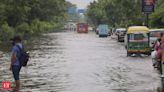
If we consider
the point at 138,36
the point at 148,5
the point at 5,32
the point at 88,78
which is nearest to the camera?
the point at 88,78

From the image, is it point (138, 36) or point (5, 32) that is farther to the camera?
point (5, 32)

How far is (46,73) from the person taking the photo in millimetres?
23859

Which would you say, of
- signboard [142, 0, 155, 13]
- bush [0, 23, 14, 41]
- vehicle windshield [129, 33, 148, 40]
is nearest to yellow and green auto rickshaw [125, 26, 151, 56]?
vehicle windshield [129, 33, 148, 40]

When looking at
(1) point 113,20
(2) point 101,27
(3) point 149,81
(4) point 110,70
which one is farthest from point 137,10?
(3) point 149,81

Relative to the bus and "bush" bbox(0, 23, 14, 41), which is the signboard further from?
the bus

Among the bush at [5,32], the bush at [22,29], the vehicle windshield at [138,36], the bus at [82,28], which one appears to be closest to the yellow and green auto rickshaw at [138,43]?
the vehicle windshield at [138,36]

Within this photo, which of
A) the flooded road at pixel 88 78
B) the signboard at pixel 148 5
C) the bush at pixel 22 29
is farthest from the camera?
the bush at pixel 22 29

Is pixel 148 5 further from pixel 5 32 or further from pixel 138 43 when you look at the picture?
pixel 138 43

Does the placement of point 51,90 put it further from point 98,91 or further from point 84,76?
point 84,76

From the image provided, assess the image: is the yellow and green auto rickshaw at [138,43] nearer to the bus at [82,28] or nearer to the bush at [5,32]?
the bush at [5,32]

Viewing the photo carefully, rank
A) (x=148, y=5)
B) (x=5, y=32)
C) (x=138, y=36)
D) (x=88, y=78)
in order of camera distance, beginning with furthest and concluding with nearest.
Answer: (x=5, y=32)
(x=148, y=5)
(x=138, y=36)
(x=88, y=78)

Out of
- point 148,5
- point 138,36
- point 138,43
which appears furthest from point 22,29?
point 138,43

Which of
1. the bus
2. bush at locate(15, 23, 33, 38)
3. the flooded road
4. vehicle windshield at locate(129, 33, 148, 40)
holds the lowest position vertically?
the bus

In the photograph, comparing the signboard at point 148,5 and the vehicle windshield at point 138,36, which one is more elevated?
the signboard at point 148,5
